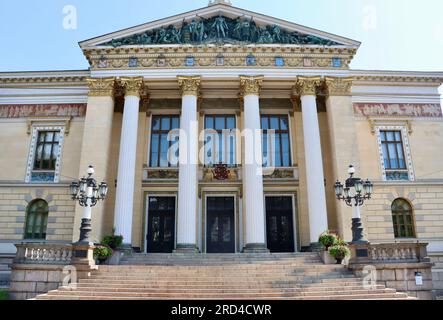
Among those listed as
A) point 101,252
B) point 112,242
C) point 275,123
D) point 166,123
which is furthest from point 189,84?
point 101,252

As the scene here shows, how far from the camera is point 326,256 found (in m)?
17.2

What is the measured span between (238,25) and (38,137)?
1420cm

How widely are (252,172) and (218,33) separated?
8677 mm

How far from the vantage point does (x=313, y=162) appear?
20.5 metres

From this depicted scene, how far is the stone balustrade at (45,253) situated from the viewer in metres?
14.9

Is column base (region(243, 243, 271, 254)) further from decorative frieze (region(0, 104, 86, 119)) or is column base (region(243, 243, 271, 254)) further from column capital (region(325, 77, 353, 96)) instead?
decorative frieze (region(0, 104, 86, 119))

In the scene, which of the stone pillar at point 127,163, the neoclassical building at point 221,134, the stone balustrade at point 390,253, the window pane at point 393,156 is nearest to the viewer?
the stone balustrade at point 390,253

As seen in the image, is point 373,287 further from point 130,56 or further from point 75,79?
point 75,79

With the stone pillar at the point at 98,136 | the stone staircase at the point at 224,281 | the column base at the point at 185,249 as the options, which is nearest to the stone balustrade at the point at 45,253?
the stone staircase at the point at 224,281

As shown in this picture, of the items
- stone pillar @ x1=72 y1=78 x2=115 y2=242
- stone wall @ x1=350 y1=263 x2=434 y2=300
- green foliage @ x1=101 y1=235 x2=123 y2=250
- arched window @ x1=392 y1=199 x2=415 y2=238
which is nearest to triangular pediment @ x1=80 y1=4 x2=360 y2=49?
stone pillar @ x1=72 y1=78 x2=115 y2=242

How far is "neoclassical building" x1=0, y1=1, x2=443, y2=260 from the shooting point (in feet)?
70.4

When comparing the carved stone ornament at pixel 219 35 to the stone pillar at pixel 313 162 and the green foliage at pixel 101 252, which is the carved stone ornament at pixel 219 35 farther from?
the green foliage at pixel 101 252

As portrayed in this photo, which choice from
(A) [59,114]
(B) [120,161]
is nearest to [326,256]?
(B) [120,161]

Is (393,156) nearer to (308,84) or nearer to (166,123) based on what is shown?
(308,84)
